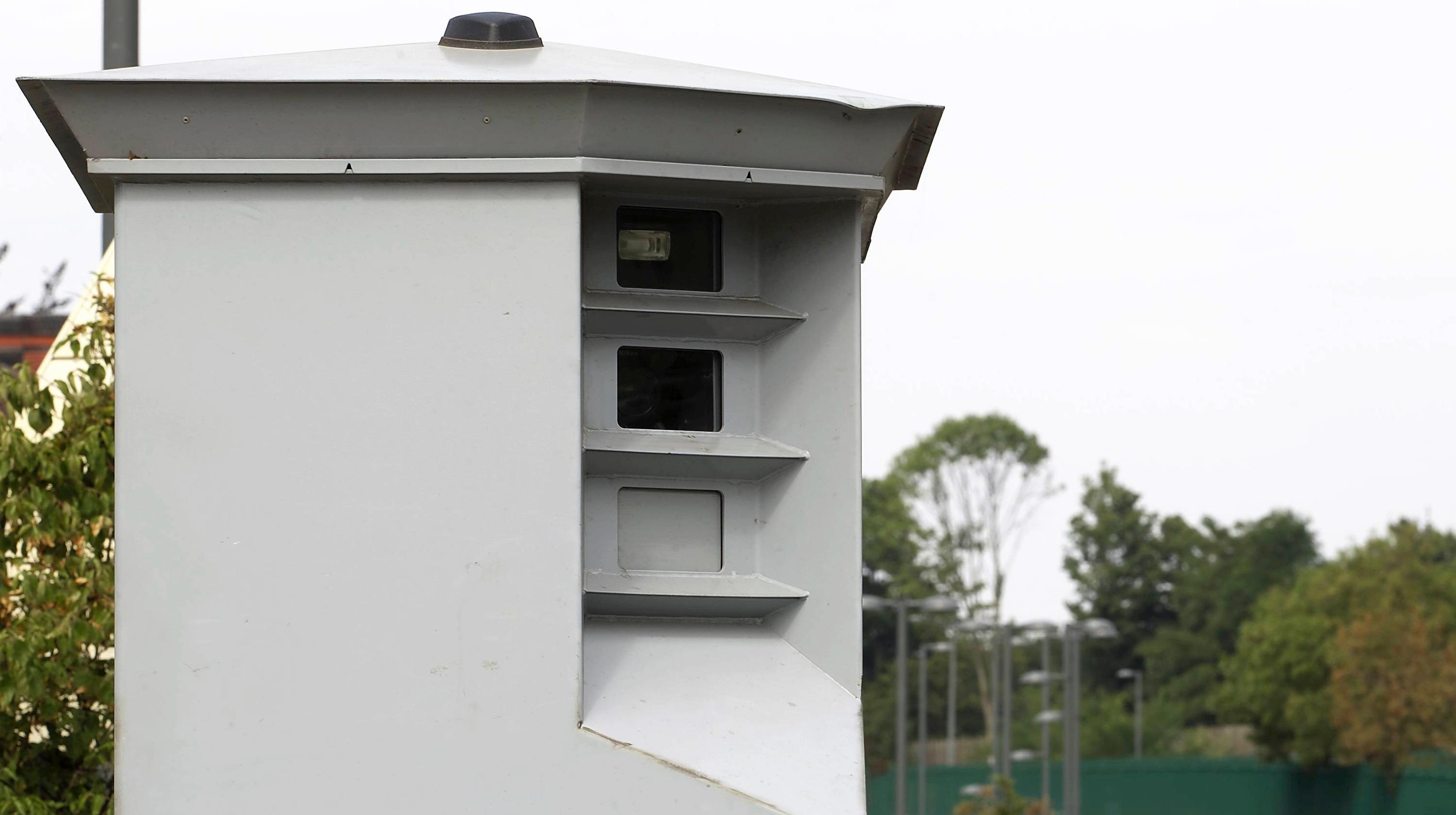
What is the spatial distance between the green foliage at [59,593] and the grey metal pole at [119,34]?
110cm

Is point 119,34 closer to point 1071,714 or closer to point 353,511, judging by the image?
point 353,511

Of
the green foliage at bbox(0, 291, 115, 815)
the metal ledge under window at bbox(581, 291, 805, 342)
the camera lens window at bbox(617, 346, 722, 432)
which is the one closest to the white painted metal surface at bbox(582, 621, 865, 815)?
the camera lens window at bbox(617, 346, 722, 432)

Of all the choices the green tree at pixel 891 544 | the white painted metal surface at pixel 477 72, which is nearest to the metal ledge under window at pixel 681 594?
the white painted metal surface at pixel 477 72

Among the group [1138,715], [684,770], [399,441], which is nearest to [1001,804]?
[684,770]

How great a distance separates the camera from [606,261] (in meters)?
4.00

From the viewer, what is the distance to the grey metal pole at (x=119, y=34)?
623cm

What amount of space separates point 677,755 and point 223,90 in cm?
161

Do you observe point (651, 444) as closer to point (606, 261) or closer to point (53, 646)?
point (606, 261)

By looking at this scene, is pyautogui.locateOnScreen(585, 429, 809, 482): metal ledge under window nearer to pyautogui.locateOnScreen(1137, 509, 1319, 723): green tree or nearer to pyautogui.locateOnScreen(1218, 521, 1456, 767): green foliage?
pyautogui.locateOnScreen(1218, 521, 1456, 767): green foliage

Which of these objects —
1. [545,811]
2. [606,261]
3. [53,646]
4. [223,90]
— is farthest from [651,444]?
[53,646]

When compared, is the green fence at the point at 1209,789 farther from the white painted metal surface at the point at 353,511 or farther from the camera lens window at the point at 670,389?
the white painted metal surface at the point at 353,511

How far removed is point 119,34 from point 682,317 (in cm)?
335

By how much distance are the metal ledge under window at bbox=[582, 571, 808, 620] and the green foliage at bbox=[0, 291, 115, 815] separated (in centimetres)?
207

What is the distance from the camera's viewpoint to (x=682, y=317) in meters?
3.87
